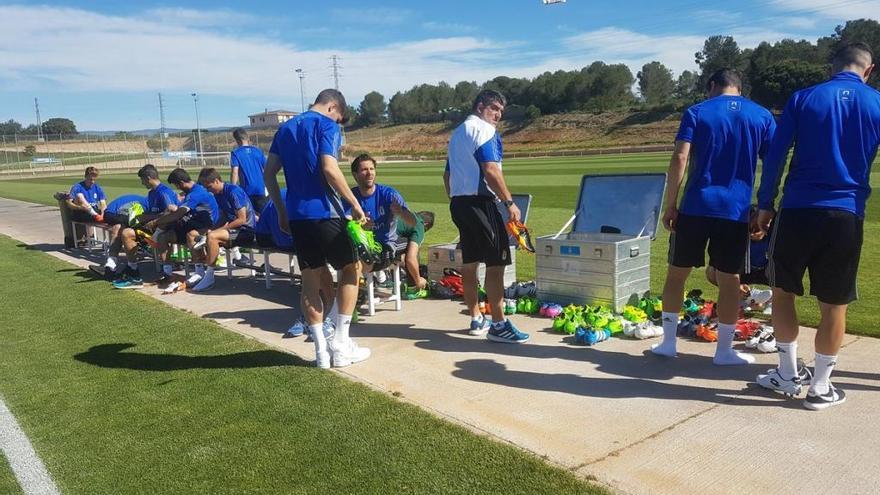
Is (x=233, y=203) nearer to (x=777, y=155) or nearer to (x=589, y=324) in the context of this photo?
(x=589, y=324)

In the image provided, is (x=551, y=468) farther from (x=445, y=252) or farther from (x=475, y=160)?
(x=445, y=252)

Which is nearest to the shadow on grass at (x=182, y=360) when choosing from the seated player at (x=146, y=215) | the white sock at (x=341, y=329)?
the white sock at (x=341, y=329)

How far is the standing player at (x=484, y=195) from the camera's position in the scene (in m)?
4.95

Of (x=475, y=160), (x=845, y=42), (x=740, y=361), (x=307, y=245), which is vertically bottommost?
(x=740, y=361)

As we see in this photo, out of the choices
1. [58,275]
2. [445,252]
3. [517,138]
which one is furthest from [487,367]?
[517,138]

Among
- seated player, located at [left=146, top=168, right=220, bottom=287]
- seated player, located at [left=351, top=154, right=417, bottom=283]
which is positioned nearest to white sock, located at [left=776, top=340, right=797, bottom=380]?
seated player, located at [left=351, top=154, right=417, bottom=283]

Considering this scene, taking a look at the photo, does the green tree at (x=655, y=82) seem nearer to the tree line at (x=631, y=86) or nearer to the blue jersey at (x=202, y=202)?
the tree line at (x=631, y=86)

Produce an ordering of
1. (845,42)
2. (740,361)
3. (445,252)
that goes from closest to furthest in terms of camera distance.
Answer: (845,42) < (740,361) < (445,252)

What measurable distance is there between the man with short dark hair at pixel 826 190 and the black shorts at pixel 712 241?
49 centimetres

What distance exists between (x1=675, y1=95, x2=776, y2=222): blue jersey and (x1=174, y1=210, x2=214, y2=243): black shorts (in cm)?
631

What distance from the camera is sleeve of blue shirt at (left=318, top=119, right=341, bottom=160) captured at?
4461mm

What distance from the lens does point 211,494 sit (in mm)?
3053

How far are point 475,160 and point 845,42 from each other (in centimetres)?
248

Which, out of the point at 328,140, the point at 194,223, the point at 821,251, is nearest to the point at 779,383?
the point at 821,251
